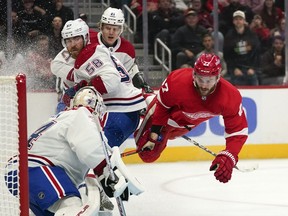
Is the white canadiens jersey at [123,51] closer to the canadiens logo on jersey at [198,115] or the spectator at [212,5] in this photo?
the canadiens logo on jersey at [198,115]

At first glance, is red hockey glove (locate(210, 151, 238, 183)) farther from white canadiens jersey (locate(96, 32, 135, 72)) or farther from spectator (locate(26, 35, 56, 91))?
spectator (locate(26, 35, 56, 91))

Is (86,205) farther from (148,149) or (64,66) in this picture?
(64,66)

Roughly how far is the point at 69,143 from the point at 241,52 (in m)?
4.39

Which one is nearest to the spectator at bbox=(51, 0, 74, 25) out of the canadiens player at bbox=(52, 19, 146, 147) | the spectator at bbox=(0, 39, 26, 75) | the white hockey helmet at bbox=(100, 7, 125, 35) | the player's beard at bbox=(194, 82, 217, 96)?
the spectator at bbox=(0, 39, 26, 75)

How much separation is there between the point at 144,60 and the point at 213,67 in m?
2.88

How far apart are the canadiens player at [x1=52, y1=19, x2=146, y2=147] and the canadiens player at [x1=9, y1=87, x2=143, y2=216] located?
3.78 feet

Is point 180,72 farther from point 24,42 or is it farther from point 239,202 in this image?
point 24,42

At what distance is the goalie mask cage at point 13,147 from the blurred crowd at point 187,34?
11.9 ft

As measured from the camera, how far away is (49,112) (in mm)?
6516

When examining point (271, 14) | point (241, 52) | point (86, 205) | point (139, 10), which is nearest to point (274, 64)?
point (241, 52)

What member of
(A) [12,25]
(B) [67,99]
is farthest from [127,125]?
(A) [12,25]

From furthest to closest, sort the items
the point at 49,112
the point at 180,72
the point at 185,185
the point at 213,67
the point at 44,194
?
the point at 49,112 → the point at 185,185 → the point at 180,72 → the point at 213,67 → the point at 44,194

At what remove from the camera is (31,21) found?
6.81 m

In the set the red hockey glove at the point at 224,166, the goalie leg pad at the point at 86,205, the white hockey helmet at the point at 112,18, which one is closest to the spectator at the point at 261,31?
the white hockey helmet at the point at 112,18
